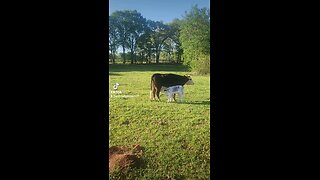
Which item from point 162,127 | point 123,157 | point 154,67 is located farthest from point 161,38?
point 123,157

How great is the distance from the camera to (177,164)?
162 cm

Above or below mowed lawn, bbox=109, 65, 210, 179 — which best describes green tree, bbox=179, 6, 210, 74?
above

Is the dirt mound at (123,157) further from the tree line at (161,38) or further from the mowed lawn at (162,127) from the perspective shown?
the tree line at (161,38)

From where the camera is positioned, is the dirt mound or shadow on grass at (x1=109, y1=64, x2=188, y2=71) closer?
the dirt mound

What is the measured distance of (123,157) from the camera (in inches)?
63.4

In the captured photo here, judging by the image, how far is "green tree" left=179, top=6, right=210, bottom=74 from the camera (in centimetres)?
165

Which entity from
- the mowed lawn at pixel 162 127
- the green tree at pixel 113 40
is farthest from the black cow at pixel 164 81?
the green tree at pixel 113 40

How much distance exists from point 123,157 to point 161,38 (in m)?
0.87

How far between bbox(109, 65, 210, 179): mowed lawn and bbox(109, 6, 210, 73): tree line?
11 centimetres

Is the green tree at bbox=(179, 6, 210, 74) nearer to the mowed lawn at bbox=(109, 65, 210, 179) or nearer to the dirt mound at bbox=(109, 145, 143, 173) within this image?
the mowed lawn at bbox=(109, 65, 210, 179)

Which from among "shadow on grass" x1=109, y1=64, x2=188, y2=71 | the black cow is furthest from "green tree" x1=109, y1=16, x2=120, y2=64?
the black cow
